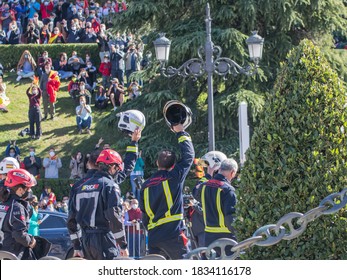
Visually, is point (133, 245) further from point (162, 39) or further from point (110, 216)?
point (110, 216)

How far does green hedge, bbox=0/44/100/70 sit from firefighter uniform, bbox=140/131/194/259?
1110 inches

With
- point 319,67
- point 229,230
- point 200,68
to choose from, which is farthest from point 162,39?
point 319,67

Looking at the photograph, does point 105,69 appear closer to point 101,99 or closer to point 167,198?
point 101,99

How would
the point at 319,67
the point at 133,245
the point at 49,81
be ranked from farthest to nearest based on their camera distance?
1. the point at 49,81
2. the point at 133,245
3. the point at 319,67

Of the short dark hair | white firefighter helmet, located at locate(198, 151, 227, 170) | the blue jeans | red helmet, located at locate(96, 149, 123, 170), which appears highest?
red helmet, located at locate(96, 149, 123, 170)

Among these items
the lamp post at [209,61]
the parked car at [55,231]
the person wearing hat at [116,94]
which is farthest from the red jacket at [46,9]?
the parked car at [55,231]

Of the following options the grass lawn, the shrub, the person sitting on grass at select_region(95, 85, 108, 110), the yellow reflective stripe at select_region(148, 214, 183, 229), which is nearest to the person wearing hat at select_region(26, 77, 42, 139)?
the grass lawn

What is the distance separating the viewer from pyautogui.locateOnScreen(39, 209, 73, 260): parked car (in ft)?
53.9

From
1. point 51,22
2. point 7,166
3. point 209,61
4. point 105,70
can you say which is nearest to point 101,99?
point 105,70

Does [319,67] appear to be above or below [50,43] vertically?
above

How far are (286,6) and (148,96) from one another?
4429 mm

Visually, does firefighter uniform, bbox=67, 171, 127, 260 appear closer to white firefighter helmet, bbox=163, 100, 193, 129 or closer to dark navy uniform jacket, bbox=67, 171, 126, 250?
dark navy uniform jacket, bbox=67, 171, 126, 250

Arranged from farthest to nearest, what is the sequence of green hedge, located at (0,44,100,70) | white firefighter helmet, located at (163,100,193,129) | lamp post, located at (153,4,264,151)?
green hedge, located at (0,44,100,70)
lamp post, located at (153,4,264,151)
white firefighter helmet, located at (163,100,193,129)

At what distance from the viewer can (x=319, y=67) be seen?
26.2ft
